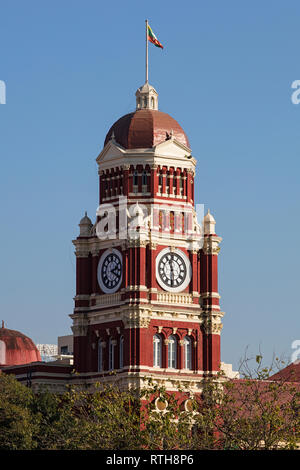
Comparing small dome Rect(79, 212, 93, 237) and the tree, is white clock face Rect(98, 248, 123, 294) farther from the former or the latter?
the tree

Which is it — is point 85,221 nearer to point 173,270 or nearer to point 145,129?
point 173,270

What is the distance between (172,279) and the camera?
116 m

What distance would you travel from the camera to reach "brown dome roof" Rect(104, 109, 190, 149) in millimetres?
117125

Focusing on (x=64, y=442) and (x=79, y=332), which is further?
(x=79, y=332)

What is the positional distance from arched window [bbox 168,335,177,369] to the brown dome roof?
1635cm

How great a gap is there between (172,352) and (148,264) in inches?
298

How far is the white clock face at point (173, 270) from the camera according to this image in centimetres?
11569

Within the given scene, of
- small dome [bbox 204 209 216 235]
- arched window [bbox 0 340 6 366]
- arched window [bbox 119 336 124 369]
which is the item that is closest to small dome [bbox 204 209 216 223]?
small dome [bbox 204 209 216 235]

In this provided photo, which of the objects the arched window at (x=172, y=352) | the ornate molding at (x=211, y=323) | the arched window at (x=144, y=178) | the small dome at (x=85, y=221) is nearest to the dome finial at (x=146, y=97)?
the arched window at (x=144, y=178)

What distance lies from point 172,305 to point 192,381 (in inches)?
255
